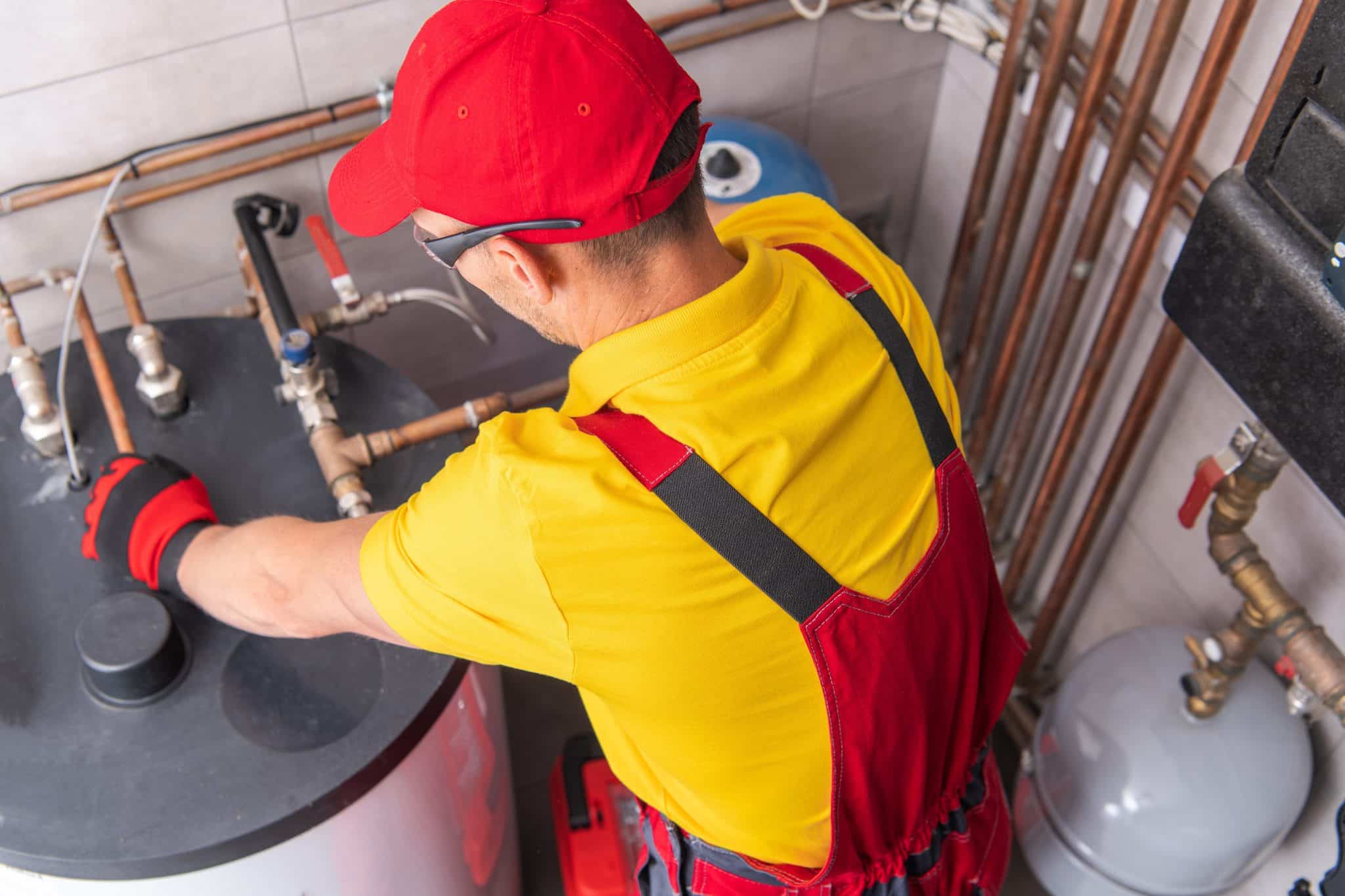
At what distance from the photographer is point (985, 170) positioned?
1.77 meters

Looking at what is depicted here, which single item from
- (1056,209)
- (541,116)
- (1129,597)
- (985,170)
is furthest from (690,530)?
(1129,597)

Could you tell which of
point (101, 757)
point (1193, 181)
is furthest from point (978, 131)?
point (101, 757)

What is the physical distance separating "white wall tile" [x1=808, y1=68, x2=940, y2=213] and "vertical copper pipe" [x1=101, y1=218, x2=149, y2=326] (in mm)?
1111

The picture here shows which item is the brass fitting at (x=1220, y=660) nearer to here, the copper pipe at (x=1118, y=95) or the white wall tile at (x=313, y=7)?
the copper pipe at (x=1118, y=95)

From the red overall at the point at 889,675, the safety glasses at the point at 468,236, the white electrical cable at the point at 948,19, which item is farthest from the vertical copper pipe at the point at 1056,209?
the safety glasses at the point at 468,236

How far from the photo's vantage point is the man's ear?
35.3 inches

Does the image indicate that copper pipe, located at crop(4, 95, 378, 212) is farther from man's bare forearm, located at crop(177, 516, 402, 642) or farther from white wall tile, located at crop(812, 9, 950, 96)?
white wall tile, located at crop(812, 9, 950, 96)

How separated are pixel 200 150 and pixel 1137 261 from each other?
121 centimetres

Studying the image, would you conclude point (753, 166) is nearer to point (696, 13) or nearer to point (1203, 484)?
point (696, 13)

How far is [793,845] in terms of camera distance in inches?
43.8

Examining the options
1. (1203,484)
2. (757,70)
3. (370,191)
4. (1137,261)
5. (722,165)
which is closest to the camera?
(370,191)

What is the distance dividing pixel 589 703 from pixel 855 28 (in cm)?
124

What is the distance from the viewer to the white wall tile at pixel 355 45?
58.8 inches

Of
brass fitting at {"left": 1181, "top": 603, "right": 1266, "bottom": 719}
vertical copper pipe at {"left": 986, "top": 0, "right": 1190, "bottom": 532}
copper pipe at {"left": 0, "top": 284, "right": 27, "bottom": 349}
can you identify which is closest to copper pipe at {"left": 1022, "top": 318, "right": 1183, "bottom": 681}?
vertical copper pipe at {"left": 986, "top": 0, "right": 1190, "bottom": 532}
